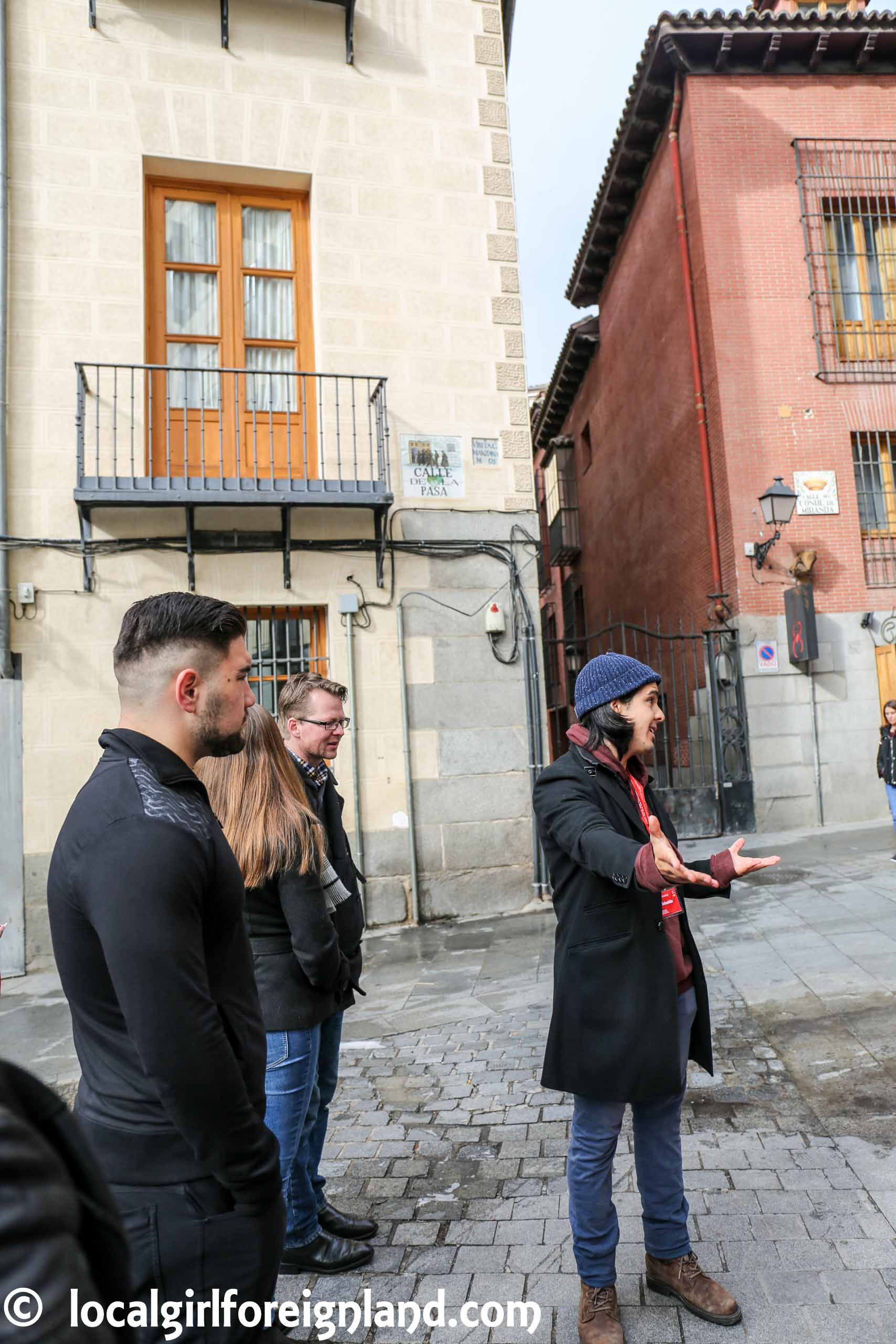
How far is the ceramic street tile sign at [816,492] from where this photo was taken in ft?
39.0

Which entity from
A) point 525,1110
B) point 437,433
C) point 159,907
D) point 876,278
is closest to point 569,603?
point 876,278

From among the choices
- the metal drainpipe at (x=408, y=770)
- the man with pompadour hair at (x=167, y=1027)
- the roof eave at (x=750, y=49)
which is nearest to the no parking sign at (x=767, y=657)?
the metal drainpipe at (x=408, y=770)

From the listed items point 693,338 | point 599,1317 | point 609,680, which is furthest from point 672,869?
point 693,338

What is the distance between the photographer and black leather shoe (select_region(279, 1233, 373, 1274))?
2846mm

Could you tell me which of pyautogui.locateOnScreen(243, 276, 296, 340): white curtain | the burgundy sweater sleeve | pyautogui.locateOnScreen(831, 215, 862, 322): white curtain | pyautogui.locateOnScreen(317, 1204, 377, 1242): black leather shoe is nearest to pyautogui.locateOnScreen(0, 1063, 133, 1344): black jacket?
the burgundy sweater sleeve

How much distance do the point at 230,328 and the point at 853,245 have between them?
8.93 m

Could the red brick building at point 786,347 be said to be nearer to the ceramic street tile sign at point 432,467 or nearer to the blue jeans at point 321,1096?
the ceramic street tile sign at point 432,467

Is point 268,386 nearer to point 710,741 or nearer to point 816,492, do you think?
point 710,741

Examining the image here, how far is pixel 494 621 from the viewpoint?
8.69m

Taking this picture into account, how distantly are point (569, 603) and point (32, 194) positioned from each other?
16.8 metres

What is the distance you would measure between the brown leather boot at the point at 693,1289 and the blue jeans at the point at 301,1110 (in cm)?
104

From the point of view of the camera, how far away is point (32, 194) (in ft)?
26.4

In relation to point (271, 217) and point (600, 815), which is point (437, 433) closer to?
point (271, 217)

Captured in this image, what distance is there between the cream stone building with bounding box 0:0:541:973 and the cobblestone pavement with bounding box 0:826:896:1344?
201 centimetres
